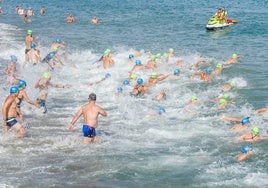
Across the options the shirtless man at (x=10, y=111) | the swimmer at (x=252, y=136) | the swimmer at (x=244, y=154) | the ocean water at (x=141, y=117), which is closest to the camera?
the ocean water at (x=141, y=117)

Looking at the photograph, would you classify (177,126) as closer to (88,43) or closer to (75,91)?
(75,91)

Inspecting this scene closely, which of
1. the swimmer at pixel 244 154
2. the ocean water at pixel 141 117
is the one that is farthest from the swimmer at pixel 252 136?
the swimmer at pixel 244 154

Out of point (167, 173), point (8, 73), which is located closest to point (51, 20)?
point (8, 73)

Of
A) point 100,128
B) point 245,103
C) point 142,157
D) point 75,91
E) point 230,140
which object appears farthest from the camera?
point 75,91

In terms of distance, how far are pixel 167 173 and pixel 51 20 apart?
103 ft

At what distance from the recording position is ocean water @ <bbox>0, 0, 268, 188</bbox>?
11.5m

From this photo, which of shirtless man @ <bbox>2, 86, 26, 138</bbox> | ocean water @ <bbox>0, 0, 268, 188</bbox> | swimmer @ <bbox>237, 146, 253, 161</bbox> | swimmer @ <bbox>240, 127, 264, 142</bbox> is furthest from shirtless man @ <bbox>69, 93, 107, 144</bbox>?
swimmer @ <bbox>240, 127, 264, 142</bbox>

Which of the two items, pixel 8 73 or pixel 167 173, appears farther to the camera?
pixel 8 73

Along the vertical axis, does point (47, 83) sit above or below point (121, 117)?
above

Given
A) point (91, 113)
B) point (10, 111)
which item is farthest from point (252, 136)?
point (10, 111)

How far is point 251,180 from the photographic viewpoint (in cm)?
1126

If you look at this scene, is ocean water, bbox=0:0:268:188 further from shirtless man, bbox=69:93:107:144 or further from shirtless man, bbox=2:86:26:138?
shirtless man, bbox=69:93:107:144

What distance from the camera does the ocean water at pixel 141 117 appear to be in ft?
37.8

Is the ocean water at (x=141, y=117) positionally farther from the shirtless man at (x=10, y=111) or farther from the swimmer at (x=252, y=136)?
the shirtless man at (x=10, y=111)
